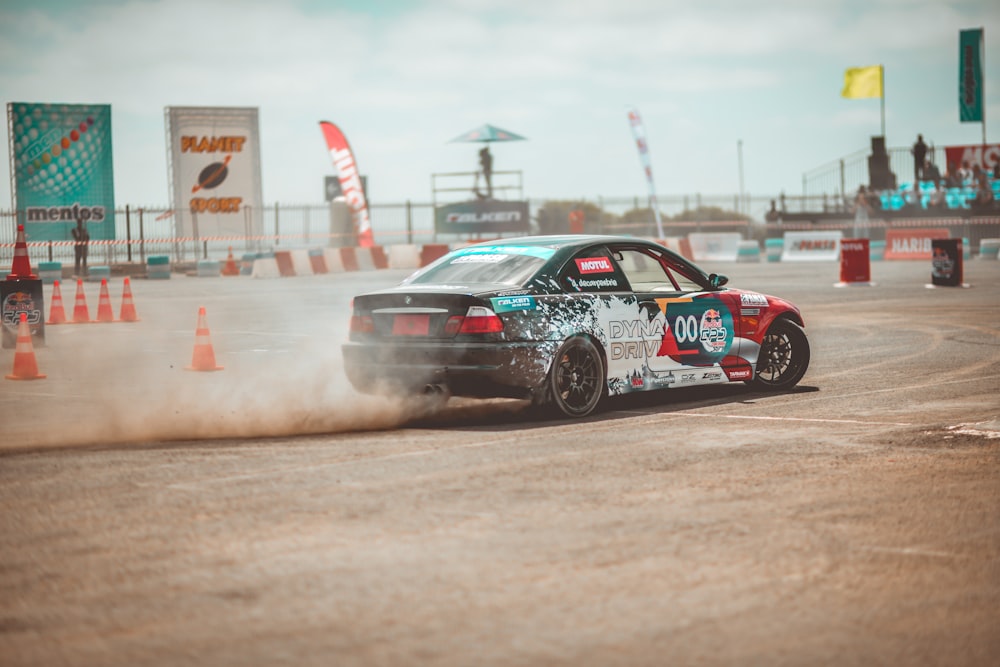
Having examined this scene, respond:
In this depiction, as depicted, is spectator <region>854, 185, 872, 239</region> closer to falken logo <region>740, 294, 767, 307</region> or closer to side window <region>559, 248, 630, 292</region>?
falken logo <region>740, 294, 767, 307</region>

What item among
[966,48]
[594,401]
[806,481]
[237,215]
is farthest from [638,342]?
[966,48]

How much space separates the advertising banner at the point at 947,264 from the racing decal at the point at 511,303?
2013 centimetres

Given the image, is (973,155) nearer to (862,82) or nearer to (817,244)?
(862,82)

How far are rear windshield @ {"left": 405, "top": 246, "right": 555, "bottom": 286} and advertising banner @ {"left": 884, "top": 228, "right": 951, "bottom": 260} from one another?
35577 millimetres

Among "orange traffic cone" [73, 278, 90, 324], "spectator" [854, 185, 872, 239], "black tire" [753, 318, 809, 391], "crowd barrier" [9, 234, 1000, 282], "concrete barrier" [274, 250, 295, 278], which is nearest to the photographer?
"black tire" [753, 318, 809, 391]

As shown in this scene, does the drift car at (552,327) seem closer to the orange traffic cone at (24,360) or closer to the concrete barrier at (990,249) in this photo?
the orange traffic cone at (24,360)

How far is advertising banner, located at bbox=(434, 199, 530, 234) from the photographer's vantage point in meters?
57.0

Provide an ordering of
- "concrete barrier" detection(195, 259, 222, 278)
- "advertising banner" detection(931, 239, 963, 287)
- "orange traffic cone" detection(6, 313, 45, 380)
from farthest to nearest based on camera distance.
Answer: "concrete barrier" detection(195, 259, 222, 278) → "advertising banner" detection(931, 239, 963, 287) → "orange traffic cone" detection(6, 313, 45, 380)

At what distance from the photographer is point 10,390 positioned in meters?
12.6

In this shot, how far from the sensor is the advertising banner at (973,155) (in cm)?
5519

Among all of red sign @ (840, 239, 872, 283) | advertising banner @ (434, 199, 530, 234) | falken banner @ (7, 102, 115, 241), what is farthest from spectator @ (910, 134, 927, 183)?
falken banner @ (7, 102, 115, 241)

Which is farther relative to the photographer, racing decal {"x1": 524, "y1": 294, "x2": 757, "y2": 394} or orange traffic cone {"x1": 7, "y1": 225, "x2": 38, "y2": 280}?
orange traffic cone {"x1": 7, "y1": 225, "x2": 38, "y2": 280}

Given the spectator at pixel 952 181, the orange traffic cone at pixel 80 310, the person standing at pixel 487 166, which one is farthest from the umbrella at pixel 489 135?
the orange traffic cone at pixel 80 310

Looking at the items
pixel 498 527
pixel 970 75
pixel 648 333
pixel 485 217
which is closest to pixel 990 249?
pixel 970 75
